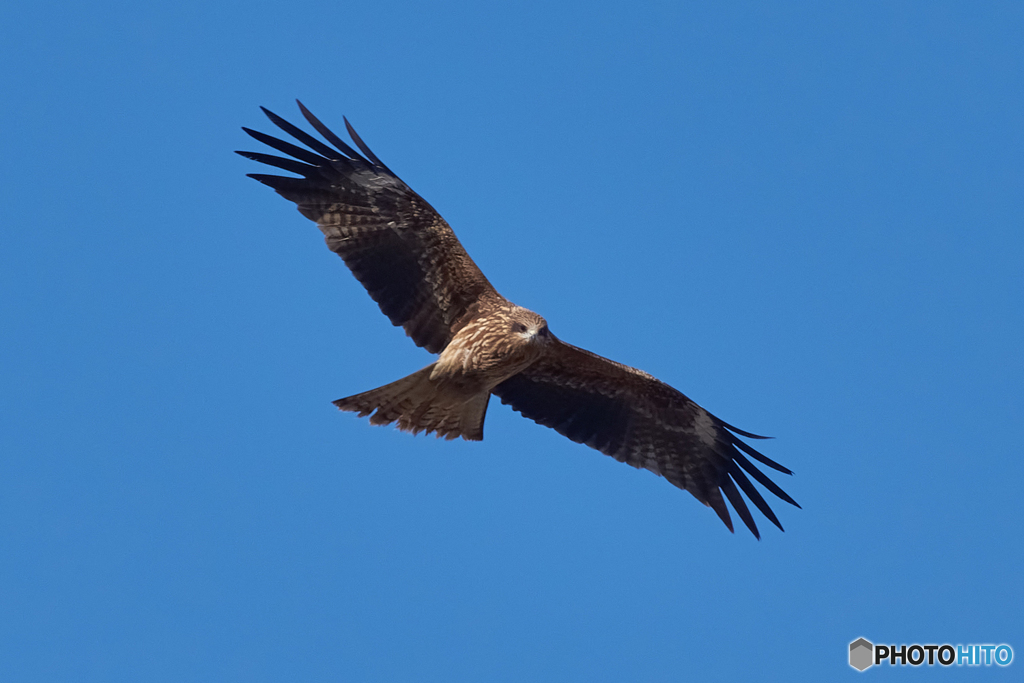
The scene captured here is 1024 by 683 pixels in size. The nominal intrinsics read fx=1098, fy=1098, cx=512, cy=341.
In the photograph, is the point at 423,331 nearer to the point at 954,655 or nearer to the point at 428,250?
the point at 428,250

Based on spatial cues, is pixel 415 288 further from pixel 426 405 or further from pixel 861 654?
pixel 861 654

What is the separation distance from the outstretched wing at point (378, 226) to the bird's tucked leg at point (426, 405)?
0.65 m

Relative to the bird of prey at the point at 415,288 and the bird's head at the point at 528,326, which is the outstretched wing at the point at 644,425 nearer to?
the bird of prey at the point at 415,288

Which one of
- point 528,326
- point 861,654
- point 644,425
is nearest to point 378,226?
point 528,326

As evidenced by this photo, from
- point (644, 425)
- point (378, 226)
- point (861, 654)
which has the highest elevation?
point (378, 226)

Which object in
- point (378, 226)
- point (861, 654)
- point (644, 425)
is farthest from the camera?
point (861, 654)

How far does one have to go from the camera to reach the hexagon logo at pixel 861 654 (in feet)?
36.4

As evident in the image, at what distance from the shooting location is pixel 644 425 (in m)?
11.0

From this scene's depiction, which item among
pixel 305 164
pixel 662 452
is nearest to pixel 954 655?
pixel 662 452

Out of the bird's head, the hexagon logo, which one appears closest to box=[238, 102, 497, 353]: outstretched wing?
the bird's head

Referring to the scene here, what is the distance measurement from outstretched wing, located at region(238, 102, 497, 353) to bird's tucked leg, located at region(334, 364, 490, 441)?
0.65 metres

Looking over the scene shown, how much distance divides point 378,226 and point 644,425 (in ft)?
11.1

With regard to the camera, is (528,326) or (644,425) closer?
(528,326)

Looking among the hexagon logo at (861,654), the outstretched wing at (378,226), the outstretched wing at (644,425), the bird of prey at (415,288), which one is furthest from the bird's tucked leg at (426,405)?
the hexagon logo at (861,654)
